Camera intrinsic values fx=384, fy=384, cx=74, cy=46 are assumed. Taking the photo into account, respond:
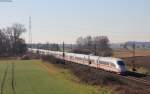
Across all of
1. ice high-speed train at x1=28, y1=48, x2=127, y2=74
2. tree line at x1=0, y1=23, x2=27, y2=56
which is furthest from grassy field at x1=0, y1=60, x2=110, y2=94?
tree line at x1=0, y1=23, x2=27, y2=56

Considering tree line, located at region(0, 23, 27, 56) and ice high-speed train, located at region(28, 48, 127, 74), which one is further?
tree line, located at region(0, 23, 27, 56)

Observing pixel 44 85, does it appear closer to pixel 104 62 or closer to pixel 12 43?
pixel 104 62

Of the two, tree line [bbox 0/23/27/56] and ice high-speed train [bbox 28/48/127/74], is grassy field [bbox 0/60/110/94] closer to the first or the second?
ice high-speed train [bbox 28/48/127/74]

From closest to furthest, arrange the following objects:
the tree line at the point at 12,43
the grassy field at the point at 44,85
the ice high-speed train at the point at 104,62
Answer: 1. the grassy field at the point at 44,85
2. the ice high-speed train at the point at 104,62
3. the tree line at the point at 12,43

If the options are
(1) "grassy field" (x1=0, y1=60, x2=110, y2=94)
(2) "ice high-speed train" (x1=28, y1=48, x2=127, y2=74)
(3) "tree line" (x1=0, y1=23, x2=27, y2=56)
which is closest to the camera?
(1) "grassy field" (x1=0, y1=60, x2=110, y2=94)

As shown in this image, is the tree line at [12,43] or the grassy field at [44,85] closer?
the grassy field at [44,85]

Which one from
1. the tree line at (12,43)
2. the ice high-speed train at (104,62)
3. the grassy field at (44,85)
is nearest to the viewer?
the grassy field at (44,85)

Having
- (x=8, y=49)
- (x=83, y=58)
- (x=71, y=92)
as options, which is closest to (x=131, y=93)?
(x=71, y=92)

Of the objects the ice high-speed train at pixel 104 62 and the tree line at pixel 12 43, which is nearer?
the ice high-speed train at pixel 104 62

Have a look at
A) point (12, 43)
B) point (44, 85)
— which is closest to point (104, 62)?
point (44, 85)

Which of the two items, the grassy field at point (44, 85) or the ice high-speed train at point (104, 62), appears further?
the ice high-speed train at point (104, 62)

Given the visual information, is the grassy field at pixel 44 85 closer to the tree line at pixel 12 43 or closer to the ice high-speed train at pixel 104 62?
the ice high-speed train at pixel 104 62

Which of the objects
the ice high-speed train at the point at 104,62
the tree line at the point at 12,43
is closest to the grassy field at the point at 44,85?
the ice high-speed train at the point at 104,62

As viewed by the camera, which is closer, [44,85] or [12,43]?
[44,85]
